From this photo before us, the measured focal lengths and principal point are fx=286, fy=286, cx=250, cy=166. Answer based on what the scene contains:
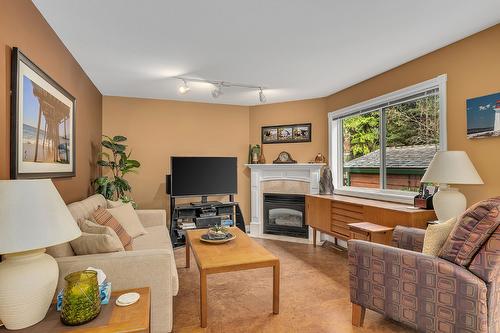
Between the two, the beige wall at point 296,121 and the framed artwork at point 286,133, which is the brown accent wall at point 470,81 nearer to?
the beige wall at point 296,121

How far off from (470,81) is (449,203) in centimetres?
115

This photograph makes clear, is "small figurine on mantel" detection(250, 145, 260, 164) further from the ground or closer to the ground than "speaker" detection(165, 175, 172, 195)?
further from the ground

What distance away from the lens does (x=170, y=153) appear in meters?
4.88

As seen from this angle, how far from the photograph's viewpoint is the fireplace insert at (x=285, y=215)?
15.6 ft

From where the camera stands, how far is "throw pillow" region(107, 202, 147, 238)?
3.08m

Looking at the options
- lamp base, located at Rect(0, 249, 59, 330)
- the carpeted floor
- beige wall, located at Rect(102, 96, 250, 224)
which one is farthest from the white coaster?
beige wall, located at Rect(102, 96, 250, 224)

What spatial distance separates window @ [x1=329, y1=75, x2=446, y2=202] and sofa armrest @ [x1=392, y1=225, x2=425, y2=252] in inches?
37.3

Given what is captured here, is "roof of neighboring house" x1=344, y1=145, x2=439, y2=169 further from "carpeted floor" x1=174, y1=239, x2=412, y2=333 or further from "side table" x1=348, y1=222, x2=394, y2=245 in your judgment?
"carpeted floor" x1=174, y1=239, x2=412, y2=333

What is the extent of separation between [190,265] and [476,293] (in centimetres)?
286

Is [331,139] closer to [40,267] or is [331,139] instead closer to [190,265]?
[190,265]

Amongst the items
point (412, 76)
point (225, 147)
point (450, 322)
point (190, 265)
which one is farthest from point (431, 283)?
point (225, 147)

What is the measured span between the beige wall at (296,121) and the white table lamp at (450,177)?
2.33 metres

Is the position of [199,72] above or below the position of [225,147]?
above

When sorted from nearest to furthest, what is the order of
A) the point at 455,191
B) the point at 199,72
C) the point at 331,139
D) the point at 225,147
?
1. the point at 455,191
2. the point at 199,72
3. the point at 331,139
4. the point at 225,147
